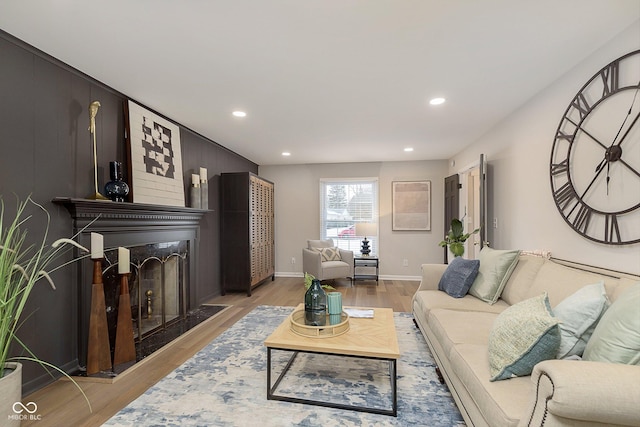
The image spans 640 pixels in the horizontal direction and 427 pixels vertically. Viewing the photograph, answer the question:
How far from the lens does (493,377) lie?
1.38 meters

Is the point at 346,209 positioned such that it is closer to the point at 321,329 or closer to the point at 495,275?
the point at 495,275

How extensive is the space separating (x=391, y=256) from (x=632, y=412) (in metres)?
5.01

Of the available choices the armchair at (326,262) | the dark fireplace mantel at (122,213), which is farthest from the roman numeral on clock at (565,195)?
the dark fireplace mantel at (122,213)

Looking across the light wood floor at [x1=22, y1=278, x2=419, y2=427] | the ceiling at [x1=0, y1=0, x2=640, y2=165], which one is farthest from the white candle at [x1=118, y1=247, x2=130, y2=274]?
the ceiling at [x1=0, y1=0, x2=640, y2=165]

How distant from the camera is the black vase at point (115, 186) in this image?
2531 millimetres

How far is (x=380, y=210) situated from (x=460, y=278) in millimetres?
3223

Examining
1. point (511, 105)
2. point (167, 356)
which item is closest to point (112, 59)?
point (167, 356)

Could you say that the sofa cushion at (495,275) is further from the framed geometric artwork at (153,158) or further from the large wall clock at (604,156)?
the framed geometric artwork at (153,158)

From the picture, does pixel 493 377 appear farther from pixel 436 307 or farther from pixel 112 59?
pixel 112 59

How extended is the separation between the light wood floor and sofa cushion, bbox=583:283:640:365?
2.58 m

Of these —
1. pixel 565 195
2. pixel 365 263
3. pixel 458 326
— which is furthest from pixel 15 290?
pixel 365 263

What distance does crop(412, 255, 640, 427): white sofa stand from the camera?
37.6 inches

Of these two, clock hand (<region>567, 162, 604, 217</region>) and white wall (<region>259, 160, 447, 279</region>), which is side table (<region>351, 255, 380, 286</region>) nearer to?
white wall (<region>259, 160, 447, 279</region>)

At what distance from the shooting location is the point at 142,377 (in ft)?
7.34
